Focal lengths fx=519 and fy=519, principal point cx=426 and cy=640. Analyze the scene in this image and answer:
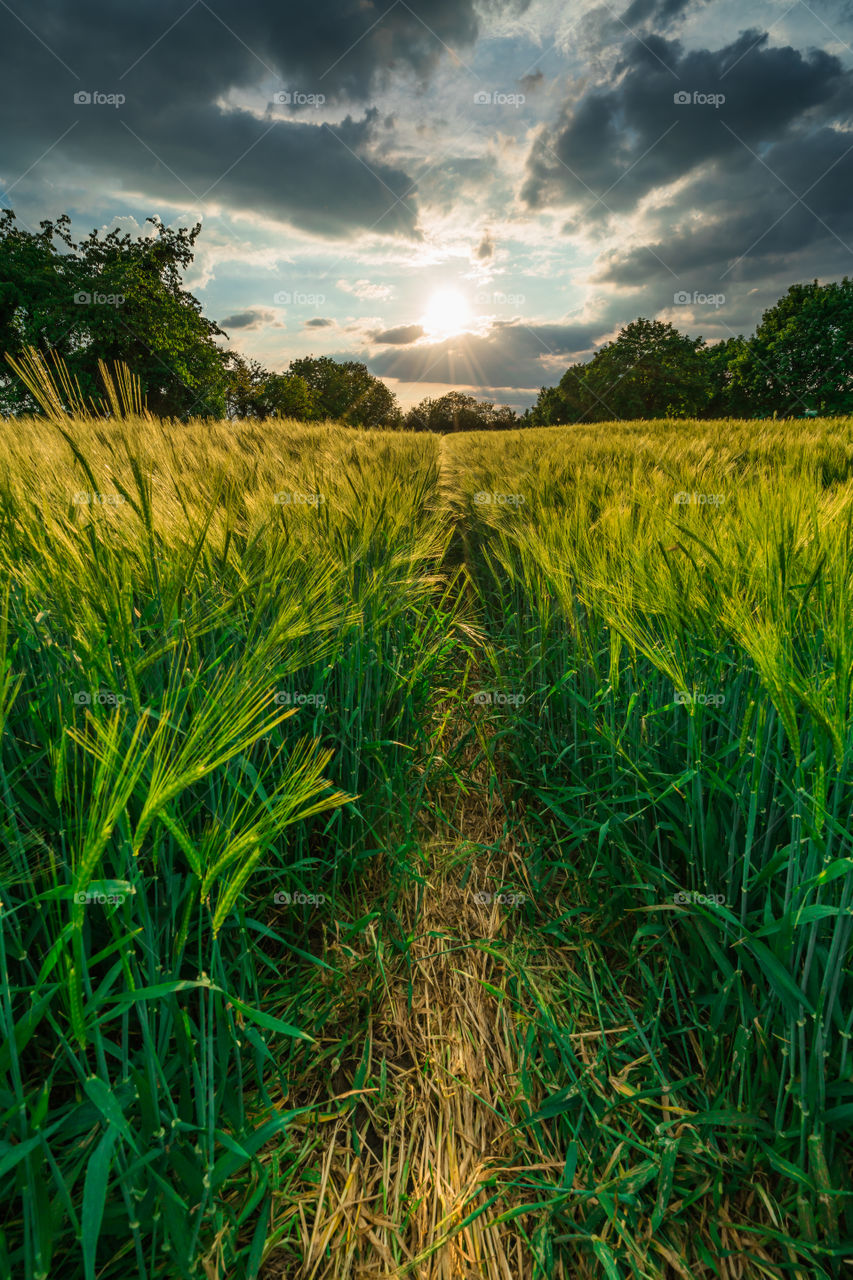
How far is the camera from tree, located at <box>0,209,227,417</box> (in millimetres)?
18328

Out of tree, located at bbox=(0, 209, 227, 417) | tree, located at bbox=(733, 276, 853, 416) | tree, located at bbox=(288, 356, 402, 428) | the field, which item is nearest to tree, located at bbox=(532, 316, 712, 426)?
tree, located at bbox=(733, 276, 853, 416)

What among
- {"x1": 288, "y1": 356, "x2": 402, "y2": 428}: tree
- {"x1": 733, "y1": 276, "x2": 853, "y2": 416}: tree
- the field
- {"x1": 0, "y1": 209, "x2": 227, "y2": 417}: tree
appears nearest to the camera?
the field

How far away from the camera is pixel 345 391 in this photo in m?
45.2

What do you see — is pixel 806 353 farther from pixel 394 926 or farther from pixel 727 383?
pixel 394 926

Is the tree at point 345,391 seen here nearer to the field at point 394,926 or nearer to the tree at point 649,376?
the tree at point 649,376

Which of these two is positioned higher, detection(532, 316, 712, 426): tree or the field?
detection(532, 316, 712, 426): tree

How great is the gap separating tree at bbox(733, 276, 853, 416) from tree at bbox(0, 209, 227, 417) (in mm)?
27103

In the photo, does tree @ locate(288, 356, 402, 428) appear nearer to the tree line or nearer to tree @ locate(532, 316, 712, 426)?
the tree line

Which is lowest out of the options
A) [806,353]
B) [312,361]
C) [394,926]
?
[394,926]

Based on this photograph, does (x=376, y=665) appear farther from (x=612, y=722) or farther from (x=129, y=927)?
(x=129, y=927)

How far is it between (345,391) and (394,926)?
164ft

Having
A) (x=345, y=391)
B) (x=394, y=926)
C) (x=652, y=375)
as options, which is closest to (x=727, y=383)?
(x=652, y=375)

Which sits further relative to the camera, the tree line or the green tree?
the green tree

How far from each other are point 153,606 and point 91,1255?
91cm
